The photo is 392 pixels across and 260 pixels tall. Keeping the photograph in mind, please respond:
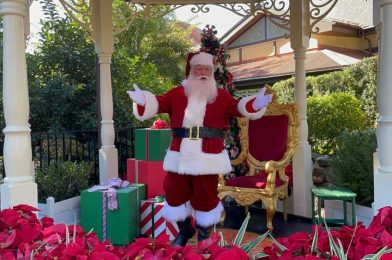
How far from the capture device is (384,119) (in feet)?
7.54

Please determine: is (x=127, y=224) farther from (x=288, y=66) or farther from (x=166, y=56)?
(x=288, y=66)

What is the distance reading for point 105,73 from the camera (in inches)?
177

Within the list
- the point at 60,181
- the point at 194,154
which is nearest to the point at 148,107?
the point at 194,154

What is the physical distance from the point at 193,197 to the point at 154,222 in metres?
0.79

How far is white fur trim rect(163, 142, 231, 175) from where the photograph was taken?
2.88m

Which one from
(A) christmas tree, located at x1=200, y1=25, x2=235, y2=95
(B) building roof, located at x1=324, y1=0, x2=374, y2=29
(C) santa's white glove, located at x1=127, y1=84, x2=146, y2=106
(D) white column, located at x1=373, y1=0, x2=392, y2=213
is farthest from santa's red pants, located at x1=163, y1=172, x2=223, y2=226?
(B) building roof, located at x1=324, y1=0, x2=374, y2=29

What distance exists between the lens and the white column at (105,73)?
440cm

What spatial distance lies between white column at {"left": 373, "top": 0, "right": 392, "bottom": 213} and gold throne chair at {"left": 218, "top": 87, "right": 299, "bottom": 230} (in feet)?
5.16

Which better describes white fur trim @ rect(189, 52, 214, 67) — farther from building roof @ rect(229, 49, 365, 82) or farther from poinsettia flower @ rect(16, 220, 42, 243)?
building roof @ rect(229, 49, 365, 82)

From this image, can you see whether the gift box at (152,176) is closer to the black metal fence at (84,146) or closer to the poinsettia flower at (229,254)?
the black metal fence at (84,146)

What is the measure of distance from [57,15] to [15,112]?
4701mm

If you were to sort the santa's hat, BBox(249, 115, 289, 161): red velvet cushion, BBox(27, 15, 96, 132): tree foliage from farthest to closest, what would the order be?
1. BBox(27, 15, 96, 132): tree foliage
2. BBox(249, 115, 289, 161): red velvet cushion
3. the santa's hat

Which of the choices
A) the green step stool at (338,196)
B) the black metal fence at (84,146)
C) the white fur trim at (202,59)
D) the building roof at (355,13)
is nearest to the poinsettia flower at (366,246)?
the white fur trim at (202,59)

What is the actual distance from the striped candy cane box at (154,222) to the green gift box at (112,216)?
0.39 ft
